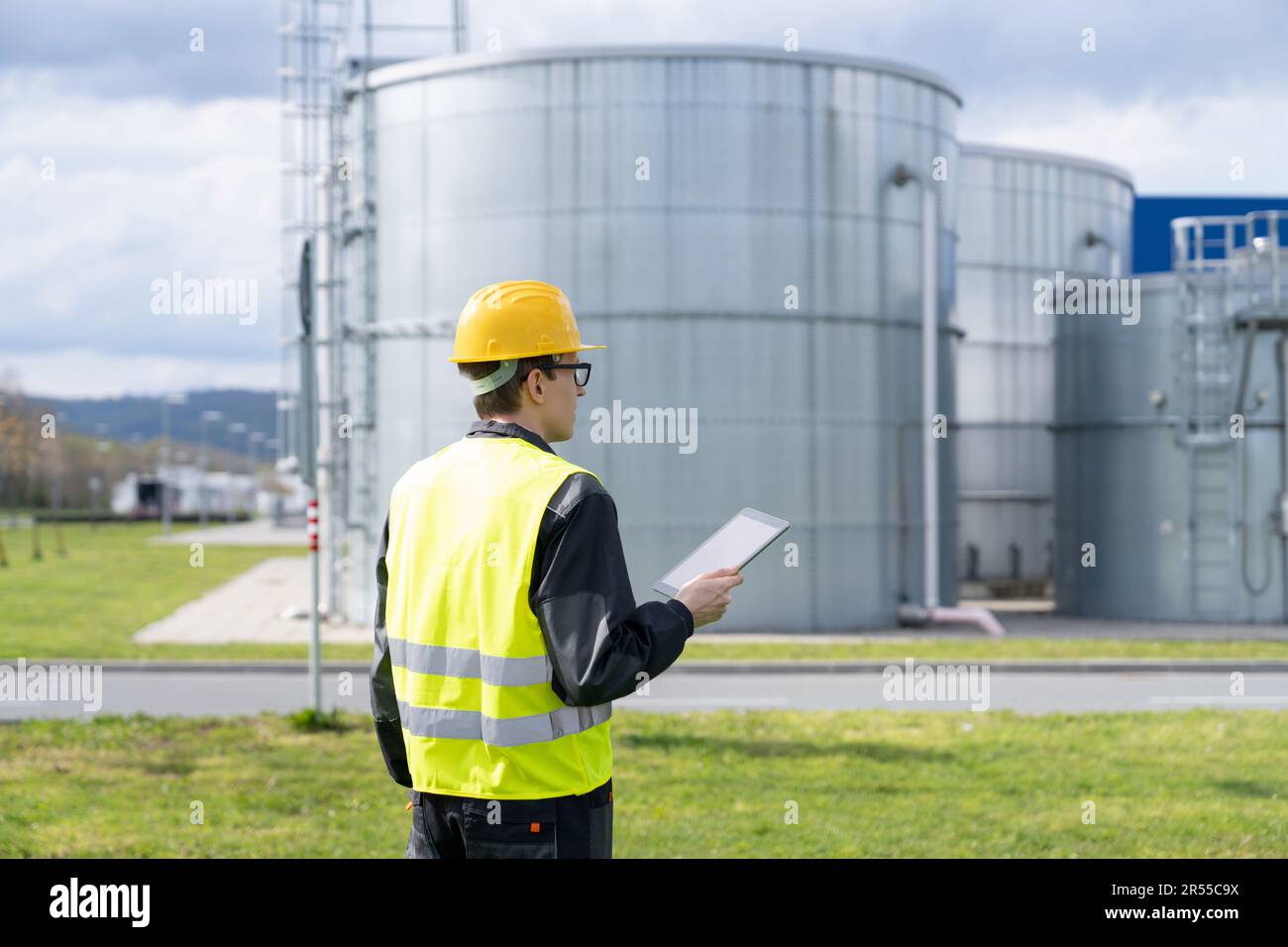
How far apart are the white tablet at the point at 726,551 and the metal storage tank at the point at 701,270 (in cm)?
1607

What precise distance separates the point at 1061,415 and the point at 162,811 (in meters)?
18.9

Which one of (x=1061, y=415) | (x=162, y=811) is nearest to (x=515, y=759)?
(x=162, y=811)

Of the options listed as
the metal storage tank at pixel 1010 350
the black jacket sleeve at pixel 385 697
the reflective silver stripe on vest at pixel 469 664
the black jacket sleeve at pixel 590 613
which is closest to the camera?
the black jacket sleeve at pixel 590 613

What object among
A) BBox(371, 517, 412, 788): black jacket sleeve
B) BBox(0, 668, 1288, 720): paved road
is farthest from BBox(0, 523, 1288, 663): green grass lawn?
BBox(371, 517, 412, 788): black jacket sleeve

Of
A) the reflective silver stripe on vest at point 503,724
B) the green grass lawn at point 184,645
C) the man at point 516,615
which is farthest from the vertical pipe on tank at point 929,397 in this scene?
the reflective silver stripe on vest at point 503,724

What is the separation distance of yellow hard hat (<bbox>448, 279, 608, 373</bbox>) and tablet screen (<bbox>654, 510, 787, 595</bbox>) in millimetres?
609

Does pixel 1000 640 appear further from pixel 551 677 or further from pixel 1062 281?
pixel 551 677

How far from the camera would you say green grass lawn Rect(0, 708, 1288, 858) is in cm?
765

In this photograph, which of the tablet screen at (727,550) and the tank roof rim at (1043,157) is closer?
the tablet screen at (727,550)

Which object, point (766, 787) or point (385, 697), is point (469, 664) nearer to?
point (385, 697)

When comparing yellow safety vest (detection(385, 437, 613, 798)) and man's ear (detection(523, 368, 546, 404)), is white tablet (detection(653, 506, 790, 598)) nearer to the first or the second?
yellow safety vest (detection(385, 437, 613, 798))

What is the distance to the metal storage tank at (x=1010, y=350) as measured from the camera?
27.7 meters

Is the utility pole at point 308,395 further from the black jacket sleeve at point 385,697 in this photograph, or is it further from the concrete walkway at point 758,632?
the concrete walkway at point 758,632

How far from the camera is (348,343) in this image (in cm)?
2231
